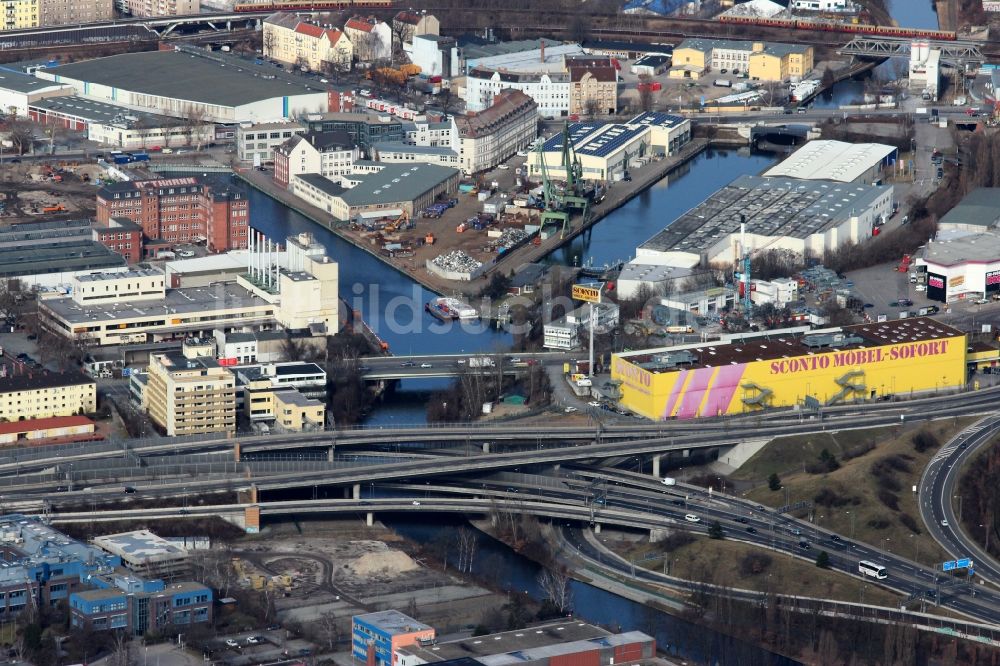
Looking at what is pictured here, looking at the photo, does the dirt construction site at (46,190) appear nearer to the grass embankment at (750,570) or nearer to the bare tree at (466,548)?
the bare tree at (466,548)

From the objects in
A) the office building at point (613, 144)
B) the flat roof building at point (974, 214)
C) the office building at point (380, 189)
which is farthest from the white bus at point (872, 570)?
the office building at point (613, 144)

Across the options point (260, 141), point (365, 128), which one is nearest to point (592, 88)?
point (365, 128)

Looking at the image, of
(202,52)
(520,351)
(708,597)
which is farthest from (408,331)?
(202,52)

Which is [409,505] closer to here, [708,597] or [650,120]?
[708,597]

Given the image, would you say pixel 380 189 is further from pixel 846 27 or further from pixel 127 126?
pixel 846 27

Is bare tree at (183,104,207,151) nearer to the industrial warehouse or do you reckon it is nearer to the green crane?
the green crane

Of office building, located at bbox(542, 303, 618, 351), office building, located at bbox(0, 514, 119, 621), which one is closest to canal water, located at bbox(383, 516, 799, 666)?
office building, located at bbox(0, 514, 119, 621)

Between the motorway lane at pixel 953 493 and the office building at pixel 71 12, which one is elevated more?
the office building at pixel 71 12
